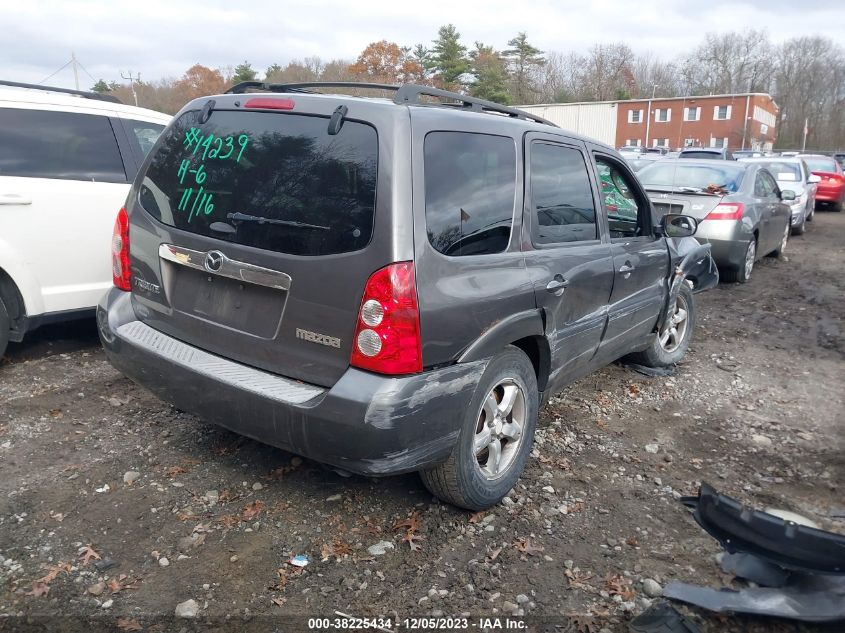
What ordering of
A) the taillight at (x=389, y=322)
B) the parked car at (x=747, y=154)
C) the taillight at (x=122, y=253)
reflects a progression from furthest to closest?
the parked car at (x=747, y=154), the taillight at (x=122, y=253), the taillight at (x=389, y=322)

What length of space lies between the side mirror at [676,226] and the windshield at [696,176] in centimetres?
412

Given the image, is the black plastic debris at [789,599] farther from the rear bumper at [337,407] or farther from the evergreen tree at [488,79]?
the evergreen tree at [488,79]

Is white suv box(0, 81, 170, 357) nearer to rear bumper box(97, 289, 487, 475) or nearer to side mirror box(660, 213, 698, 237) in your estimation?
rear bumper box(97, 289, 487, 475)

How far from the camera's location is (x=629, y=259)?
14.3ft

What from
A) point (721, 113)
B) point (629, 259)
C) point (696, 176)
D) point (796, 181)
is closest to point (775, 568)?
point (629, 259)

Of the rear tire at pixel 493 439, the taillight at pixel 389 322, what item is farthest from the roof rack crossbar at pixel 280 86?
the rear tire at pixel 493 439

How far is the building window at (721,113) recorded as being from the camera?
64.5m

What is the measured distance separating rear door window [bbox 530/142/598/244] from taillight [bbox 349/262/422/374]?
101 centimetres

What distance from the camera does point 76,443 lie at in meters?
3.81

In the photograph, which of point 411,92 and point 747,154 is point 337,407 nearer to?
point 411,92

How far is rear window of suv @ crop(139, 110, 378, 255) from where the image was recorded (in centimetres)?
271

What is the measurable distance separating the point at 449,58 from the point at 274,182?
62.3 m

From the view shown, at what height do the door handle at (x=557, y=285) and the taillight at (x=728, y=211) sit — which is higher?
the door handle at (x=557, y=285)

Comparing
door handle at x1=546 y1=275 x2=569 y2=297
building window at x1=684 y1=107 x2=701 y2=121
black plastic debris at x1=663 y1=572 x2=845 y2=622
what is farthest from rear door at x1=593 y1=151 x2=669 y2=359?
building window at x1=684 y1=107 x2=701 y2=121
